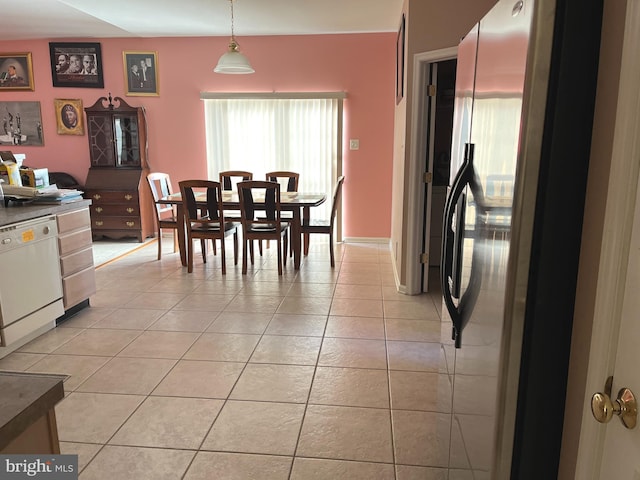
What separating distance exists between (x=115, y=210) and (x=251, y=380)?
4292 mm

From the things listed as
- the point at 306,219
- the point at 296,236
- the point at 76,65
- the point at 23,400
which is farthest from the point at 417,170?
the point at 76,65

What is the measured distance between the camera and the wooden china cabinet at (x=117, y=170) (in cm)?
604

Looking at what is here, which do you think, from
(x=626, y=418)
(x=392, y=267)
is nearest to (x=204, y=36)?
(x=392, y=267)

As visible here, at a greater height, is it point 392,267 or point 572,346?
point 572,346

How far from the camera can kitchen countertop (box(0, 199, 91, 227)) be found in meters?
2.83

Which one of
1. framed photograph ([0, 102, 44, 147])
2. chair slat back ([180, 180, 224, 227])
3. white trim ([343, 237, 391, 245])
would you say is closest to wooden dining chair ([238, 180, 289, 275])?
chair slat back ([180, 180, 224, 227])

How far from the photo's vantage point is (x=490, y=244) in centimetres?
117

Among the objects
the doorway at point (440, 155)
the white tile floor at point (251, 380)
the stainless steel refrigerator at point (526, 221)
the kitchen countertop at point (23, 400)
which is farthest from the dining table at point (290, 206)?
the kitchen countertop at point (23, 400)

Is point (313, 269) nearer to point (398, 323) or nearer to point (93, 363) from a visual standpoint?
point (398, 323)

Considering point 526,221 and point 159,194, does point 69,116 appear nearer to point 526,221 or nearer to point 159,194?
point 159,194

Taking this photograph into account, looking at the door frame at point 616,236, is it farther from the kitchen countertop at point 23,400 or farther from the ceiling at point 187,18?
the ceiling at point 187,18

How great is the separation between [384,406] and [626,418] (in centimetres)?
168

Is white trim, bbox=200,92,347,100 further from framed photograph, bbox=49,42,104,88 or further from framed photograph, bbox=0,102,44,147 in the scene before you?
framed photograph, bbox=0,102,44,147

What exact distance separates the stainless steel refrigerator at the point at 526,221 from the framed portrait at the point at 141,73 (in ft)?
18.7
